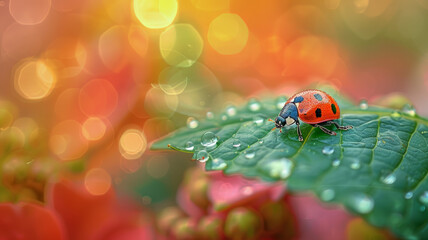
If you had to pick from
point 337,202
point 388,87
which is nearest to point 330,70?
point 388,87

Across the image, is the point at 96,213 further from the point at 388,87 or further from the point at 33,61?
the point at 388,87

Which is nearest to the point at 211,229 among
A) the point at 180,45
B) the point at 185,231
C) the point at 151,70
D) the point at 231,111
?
the point at 185,231

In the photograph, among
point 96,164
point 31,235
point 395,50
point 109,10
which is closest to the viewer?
point 31,235

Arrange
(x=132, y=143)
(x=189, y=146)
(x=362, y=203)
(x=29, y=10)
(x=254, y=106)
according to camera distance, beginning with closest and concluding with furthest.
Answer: (x=362, y=203), (x=189, y=146), (x=254, y=106), (x=132, y=143), (x=29, y=10)

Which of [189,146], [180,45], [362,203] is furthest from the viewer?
[180,45]

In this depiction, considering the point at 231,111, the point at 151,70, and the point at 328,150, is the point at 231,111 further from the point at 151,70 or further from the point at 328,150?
the point at 151,70

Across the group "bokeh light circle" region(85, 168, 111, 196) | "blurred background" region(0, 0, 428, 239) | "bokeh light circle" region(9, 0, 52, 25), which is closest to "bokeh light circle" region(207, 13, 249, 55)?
"blurred background" region(0, 0, 428, 239)

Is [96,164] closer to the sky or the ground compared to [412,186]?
closer to the ground
